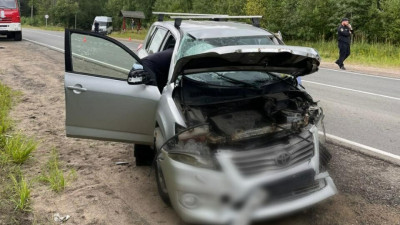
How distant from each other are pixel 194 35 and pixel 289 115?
1.69m

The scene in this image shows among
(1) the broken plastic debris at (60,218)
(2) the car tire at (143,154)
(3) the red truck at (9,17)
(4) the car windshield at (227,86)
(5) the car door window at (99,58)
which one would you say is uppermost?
(3) the red truck at (9,17)

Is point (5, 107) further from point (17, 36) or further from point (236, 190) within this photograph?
point (17, 36)

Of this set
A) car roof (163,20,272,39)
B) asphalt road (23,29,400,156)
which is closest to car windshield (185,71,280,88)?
car roof (163,20,272,39)

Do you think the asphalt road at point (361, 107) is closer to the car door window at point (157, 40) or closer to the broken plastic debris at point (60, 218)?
the car door window at point (157, 40)

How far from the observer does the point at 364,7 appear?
25.1m

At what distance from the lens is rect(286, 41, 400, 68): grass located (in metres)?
17.4

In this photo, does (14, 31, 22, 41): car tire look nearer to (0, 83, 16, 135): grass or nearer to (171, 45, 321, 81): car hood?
(0, 83, 16, 135): grass

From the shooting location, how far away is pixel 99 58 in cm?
413

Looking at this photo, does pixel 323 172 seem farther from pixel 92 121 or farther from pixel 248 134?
pixel 92 121

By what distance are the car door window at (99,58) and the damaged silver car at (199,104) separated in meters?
0.01

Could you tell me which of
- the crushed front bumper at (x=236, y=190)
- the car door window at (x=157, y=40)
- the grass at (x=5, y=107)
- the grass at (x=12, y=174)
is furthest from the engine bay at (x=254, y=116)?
the grass at (x=5, y=107)

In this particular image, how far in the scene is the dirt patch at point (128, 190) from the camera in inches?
129

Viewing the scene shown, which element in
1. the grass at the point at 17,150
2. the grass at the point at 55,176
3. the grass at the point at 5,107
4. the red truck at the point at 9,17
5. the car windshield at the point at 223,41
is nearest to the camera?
the grass at the point at 55,176

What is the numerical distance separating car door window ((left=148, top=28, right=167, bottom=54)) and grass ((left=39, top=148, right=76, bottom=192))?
199 cm
